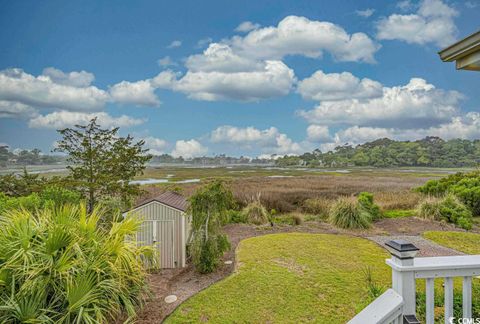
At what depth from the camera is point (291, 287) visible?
4.59 meters

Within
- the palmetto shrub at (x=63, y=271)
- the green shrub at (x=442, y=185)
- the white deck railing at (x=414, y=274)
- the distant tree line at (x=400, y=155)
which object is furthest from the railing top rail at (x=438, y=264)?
the distant tree line at (x=400, y=155)

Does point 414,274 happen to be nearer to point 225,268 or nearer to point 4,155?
point 225,268

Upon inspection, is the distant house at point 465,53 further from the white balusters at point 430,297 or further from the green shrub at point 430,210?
the green shrub at point 430,210

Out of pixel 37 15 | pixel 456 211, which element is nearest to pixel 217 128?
pixel 37 15

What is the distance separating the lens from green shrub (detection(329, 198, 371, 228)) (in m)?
9.05

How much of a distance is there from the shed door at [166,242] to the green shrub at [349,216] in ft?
19.7

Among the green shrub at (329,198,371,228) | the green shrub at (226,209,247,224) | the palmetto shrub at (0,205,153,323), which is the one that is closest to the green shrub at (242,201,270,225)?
the green shrub at (226,209,247,224)

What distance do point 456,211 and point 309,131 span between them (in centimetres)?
1041

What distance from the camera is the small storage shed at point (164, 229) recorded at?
19.6 ft

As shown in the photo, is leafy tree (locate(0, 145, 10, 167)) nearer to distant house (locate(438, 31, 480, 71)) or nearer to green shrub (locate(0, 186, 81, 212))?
green shrub (locate(0, 186, 81, 212))

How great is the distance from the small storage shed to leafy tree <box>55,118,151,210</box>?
3611 millimetres

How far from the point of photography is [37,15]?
28.5 feet

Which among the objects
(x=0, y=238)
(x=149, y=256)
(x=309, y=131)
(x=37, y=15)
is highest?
(x=37, y=15)

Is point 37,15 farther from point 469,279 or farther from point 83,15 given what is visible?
point 469,279
